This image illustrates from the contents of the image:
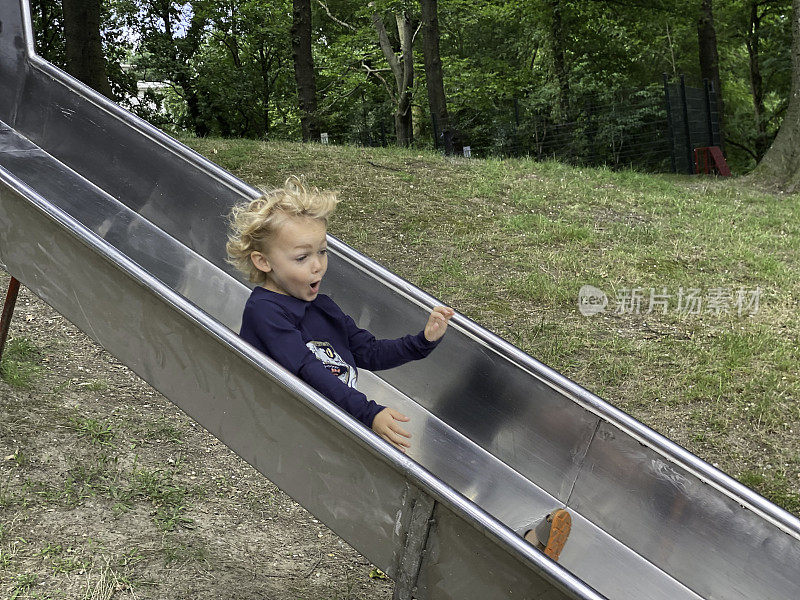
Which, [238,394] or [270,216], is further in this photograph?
[270,216]

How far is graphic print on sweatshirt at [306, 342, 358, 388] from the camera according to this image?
2.80 metres

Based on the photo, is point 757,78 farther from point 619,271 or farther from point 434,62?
point 619,271

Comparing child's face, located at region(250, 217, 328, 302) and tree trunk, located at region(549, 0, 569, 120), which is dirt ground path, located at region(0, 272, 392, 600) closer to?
child's face, located at region(250, 217, 328, 302)

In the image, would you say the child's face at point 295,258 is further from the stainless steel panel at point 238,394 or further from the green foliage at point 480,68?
the green foliage at point 480,68

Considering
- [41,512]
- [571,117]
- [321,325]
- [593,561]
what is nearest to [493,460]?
[593,561]

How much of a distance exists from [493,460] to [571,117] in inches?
636

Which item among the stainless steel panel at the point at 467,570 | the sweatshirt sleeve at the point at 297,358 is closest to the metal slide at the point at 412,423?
the stainless steel panel at the point at 467,570

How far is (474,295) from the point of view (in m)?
5.82

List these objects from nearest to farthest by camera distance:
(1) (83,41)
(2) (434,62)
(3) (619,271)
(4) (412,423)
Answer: (4) (412,423) < (3) (619,271) < (1) (83,41) < (2) (434,62)

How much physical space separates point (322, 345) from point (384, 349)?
0.87 feet

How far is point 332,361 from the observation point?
2.84m

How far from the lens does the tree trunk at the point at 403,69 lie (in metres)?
20.6

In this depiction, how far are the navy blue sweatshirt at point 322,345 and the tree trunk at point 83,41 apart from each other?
701cm

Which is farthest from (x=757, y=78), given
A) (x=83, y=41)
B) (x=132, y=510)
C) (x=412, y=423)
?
(x=132, y=510)
